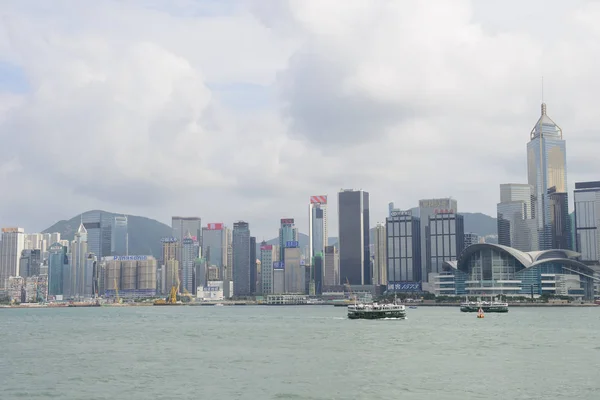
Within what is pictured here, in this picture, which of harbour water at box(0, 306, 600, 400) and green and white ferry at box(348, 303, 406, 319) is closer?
harbour water at box(0, 306, 600, 400)

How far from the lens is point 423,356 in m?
76.6

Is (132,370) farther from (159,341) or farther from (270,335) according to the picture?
(270,335)

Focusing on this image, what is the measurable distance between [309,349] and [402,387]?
3192 cm

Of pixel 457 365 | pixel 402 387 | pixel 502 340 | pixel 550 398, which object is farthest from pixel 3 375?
pixel 502 340

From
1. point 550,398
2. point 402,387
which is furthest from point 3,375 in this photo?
point 550,398

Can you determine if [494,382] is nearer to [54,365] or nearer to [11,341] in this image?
[54,365]

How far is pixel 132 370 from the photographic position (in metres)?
66.6

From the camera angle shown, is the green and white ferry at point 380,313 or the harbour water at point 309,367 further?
the green and white ferry at point 380,313

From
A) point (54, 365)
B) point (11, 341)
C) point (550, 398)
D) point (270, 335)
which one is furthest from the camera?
point (270, 335)

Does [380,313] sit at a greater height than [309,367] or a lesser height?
lesser

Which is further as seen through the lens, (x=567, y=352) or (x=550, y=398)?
(x=567, y=352)

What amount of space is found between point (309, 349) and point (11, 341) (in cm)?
4709

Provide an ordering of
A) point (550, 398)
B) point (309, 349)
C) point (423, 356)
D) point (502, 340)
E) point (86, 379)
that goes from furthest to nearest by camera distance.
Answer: point (502, 340), point (309, 349), point (423, 356), point (86, 379), point (550, 398)

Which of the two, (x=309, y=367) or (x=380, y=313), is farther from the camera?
(x=380, y=313)
